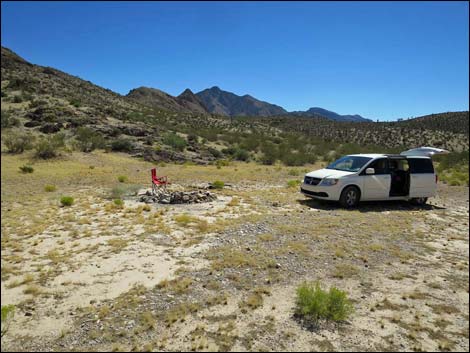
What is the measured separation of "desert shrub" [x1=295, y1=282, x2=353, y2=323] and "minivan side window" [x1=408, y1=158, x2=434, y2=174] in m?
8.68

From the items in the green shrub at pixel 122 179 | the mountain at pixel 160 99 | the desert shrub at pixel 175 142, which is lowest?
the green shrub at pixel 122 179

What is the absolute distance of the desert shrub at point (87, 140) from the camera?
23.5m

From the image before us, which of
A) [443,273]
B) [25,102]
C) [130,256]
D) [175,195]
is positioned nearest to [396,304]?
[443,273]

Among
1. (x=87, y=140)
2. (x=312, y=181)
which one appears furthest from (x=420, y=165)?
(x=87, y=140)

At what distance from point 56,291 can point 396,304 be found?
474 cm

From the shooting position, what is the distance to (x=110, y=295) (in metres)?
5.14

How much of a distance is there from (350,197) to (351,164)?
1401 mm

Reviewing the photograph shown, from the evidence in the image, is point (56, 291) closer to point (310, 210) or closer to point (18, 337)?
point (18, 337)

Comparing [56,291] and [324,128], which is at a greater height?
[324,128]

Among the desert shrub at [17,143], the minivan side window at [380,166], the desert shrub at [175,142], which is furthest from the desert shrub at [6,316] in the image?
the desert shrub at [175,142]

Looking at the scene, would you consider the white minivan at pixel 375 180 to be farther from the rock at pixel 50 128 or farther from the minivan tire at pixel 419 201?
the rock at pixel 50 128

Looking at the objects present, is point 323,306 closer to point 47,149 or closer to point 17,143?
point 47,149

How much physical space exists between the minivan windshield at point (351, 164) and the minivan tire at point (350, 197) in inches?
27.5

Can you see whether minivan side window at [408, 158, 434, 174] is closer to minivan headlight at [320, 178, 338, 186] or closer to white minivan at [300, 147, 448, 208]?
white minivan at [300, 147, 448, 208]
